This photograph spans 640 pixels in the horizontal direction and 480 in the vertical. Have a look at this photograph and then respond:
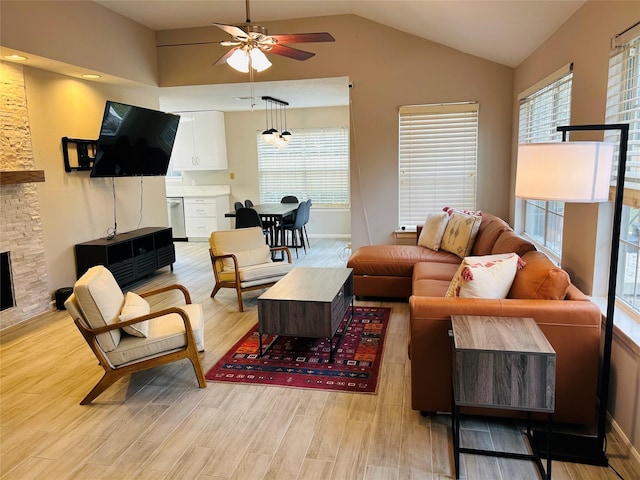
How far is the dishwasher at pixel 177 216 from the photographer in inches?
358

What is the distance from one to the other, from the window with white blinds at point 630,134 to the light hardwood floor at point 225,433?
909mm

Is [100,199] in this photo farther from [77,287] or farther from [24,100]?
[77,287]

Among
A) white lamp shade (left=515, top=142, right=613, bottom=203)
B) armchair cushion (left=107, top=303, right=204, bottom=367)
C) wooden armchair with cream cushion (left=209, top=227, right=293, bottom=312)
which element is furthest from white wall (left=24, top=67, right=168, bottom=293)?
white lamp shade (left=515, top=142, right=613, bottom=203)

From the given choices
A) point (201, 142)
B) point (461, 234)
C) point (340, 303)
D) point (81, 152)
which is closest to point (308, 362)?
point (340, 303)

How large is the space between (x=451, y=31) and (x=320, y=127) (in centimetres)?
439

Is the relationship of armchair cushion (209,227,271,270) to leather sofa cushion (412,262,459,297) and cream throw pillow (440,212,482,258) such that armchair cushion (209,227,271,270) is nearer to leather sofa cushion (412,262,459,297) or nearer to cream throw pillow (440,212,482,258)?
leather sofa cushion (412,262,459,297)

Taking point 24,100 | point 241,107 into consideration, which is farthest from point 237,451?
point 241,107

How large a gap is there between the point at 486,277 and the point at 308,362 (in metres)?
1.47

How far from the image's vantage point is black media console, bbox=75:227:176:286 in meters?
5.14

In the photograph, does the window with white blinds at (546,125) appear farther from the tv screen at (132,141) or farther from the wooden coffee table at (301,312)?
the tv screen at (132,141)

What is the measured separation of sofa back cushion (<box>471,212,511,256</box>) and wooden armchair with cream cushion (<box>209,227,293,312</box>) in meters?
1.91

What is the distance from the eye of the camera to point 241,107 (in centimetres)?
855

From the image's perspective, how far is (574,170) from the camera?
6.80 ft

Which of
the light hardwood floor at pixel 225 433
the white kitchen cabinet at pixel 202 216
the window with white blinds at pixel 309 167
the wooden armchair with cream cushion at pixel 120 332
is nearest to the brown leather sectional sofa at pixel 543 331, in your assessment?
Result: the light hardwood floor at pixel 225 433
